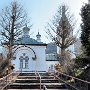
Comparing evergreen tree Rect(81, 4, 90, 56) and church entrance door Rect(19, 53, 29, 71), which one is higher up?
evergreen tree Rect(81, 4, 90, 56)

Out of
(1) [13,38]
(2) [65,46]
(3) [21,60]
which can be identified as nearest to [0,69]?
(1) [13,38]

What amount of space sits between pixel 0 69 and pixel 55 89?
7.33m

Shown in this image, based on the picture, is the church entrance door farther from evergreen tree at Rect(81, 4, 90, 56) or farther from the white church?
evergreen tree at Rect(81, 4, 90, 56)

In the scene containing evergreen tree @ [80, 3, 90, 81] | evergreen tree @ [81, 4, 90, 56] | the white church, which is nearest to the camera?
evergreen tree @ [80, 3, 90, 81]

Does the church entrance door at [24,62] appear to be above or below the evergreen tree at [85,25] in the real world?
below

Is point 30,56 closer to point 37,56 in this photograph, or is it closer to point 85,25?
point 37,56

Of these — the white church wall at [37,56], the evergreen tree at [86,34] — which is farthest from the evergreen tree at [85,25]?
the white church wall at [37,56]

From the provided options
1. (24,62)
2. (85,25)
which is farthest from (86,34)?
(24,62)

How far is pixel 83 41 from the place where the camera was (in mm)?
25359

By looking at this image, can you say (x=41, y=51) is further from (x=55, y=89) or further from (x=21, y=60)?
(x=55, y=89)

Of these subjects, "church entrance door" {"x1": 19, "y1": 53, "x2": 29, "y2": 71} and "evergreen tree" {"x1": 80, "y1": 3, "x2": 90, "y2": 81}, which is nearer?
"evergreen tree" {"x1": 80, "y1": 3, "x2": 90, "y2": 81}

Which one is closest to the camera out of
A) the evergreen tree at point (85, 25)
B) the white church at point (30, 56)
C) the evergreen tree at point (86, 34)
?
the evergreen tree at point (86, 34)

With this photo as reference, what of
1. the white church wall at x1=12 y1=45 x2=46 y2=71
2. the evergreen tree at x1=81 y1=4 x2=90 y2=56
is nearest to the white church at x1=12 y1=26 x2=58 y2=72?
the white church wall at x1=12 y1=45 x2=46 y2=71

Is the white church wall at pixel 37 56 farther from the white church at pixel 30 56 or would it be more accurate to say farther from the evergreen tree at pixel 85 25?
the evergreen tree at pixel 85 25
